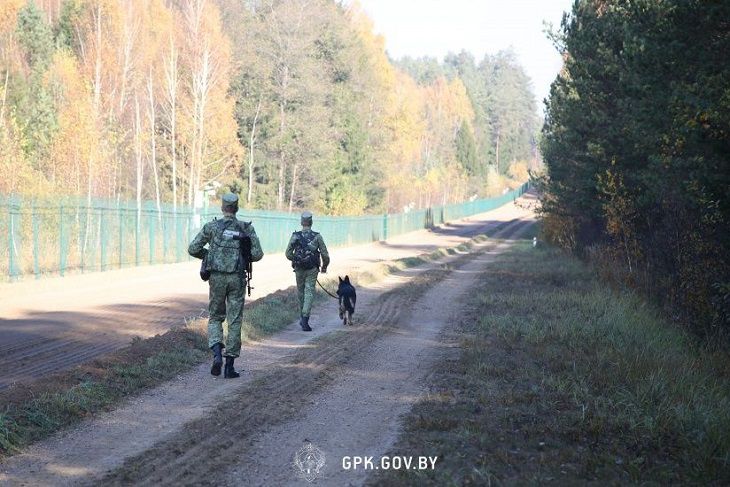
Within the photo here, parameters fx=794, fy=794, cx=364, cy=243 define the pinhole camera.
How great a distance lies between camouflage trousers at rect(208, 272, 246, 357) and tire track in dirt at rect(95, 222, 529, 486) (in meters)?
0.66

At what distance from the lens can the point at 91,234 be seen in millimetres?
29281

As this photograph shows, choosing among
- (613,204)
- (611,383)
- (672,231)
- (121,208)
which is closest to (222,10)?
(121,208)

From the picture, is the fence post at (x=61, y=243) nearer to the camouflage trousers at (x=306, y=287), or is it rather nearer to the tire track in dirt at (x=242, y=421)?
the camouflage trousers at (x=306, y=287)

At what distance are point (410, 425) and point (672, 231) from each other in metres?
9.33

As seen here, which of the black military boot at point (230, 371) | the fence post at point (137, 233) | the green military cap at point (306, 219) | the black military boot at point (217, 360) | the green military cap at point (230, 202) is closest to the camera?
the black military boot at point (230, 371)

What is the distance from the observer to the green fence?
24859 millimetres

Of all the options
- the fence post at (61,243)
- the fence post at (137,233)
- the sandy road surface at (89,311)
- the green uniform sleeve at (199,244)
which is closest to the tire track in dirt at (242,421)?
the green uniform sleeve at (199,244)

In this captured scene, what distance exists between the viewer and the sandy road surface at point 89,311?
11.8 metres

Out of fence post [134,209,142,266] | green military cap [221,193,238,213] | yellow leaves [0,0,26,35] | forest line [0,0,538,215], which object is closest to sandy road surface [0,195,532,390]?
fence post [134,209,142,266]

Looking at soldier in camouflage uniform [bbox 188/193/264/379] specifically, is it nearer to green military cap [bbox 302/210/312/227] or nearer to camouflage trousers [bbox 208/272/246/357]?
camouflage trousers [bbox 208/272/246/357]

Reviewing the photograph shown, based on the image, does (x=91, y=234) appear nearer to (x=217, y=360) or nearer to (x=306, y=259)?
(x=306, y=259)

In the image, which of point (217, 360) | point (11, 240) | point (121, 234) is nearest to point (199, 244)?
point (217, 360)

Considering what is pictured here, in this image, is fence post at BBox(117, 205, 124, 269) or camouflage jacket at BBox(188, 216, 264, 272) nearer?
camouflage jacket at BBox(188, 216, 264, 272)

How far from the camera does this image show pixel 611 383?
9203 mm
